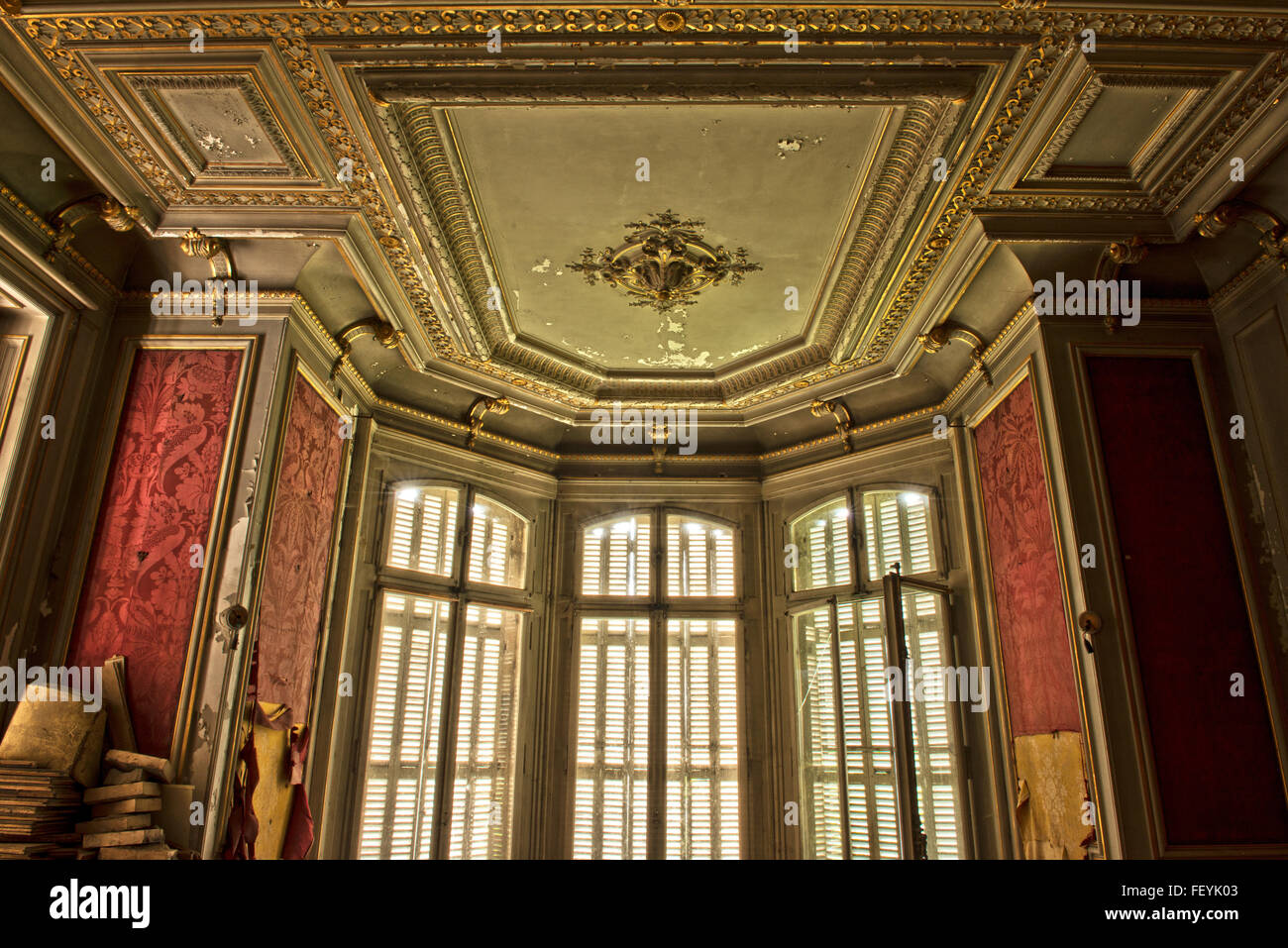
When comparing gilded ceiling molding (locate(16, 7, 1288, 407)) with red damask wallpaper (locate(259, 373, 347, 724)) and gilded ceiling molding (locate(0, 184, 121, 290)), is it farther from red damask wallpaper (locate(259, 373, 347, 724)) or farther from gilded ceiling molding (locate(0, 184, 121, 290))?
red damask wallpaper (locate(259, 373, 347, 724))

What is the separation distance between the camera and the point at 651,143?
3.07 meters

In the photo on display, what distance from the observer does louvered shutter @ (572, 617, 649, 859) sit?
4.99 m

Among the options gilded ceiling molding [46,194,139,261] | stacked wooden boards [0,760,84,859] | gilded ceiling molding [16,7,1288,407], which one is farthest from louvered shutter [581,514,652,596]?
gilded ceiling molding [16,7,1288,407]

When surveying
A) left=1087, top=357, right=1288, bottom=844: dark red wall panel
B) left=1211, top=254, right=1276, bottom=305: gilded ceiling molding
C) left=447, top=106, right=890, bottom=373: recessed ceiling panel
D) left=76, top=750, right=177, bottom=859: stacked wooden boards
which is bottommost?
left=76, top=750, right=177, bottom=859: stacked wooden boards

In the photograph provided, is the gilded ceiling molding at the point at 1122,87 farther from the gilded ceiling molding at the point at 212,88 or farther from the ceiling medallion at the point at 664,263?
the gilded ceiling molding at the point at 212,88

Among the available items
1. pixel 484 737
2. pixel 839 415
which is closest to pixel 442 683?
pixel 484 737

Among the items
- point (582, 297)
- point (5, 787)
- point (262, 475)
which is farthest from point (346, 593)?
point (582, 297)

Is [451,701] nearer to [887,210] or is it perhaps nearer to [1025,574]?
[1025,574]

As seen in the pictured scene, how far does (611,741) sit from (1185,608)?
337 cm

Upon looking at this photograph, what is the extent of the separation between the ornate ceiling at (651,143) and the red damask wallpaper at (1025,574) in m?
0.56

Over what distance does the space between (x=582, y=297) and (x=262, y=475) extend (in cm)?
183

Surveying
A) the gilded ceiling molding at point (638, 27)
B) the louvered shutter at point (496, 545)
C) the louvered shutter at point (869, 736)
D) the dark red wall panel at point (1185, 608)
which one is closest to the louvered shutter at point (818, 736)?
the louvered shutter at point (869, 736)

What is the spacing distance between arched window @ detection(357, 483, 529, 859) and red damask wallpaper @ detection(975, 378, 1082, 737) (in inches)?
116
